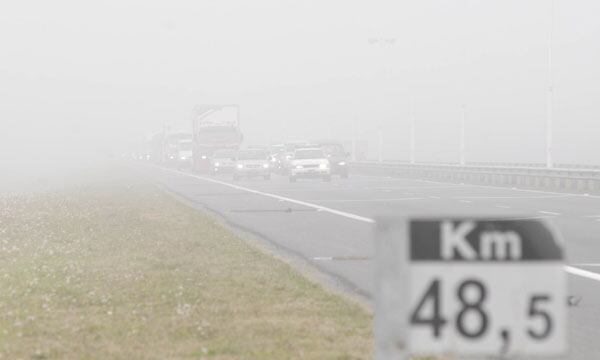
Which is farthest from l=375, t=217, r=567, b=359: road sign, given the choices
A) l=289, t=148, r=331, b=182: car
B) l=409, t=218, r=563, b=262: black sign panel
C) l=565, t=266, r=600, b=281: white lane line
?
l=289, t=148, r=331, b=182: car

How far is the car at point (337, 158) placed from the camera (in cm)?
6303

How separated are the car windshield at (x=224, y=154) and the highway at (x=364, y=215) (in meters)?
15.1

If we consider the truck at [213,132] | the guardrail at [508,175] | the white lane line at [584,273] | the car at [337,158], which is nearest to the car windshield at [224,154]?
the truck at [213,132]

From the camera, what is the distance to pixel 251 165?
2394 inches

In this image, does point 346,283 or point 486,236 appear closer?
point 486,236

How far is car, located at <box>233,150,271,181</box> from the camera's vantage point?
60250 mm

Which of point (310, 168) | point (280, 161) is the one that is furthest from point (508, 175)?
point (280, 161)

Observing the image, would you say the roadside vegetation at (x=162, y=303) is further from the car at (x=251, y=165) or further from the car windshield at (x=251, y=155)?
the car windshield at (x=251, y=155)

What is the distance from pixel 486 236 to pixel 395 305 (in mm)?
390

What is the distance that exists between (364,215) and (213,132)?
4347 centimetres

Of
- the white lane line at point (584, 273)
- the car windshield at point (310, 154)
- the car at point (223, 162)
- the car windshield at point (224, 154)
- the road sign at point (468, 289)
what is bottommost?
the car at point (223, 162)

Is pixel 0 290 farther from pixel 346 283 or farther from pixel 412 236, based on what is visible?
pixel 412 236

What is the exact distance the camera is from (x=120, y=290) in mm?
13828

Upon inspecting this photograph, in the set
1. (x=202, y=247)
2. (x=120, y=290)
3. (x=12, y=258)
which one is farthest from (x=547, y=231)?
(x=202, y=247)
